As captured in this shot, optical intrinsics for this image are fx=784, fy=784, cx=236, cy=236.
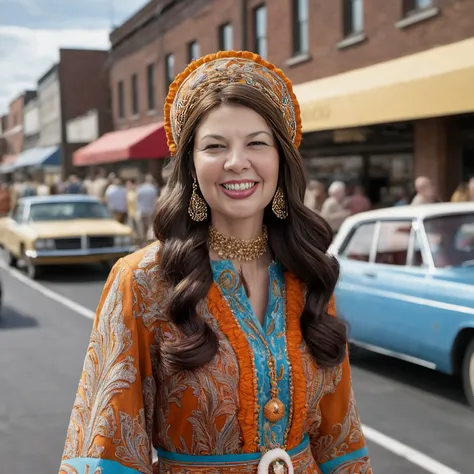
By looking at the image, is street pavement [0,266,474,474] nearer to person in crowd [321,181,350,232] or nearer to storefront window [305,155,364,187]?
person in crowd [321,181,350,232]

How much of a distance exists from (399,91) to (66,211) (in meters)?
7.05

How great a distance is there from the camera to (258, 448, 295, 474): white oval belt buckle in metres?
1.94

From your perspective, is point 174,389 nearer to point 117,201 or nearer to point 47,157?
point 117,201

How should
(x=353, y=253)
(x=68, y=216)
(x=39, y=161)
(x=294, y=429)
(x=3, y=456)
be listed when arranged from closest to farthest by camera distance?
(x=294, y=429) → (x=3, y=456) → (x=353, y=253) → (x=68, y=216) → (x=39, y=161)

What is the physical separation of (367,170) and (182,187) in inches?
583

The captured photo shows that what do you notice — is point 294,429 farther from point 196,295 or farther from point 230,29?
point 230,29

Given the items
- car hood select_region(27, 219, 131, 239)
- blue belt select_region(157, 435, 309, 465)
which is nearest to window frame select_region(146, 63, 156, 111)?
car hood select_region(27, 219, 131, 239)

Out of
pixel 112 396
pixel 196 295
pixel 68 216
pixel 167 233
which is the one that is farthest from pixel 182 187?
pixel 68 216

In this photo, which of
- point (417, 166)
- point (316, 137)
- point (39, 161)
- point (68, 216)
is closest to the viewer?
point (417, 166)

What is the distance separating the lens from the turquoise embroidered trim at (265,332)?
77.7 inches

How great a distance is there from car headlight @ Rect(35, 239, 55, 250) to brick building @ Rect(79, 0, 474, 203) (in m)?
5.65

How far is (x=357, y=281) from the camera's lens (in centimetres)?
741

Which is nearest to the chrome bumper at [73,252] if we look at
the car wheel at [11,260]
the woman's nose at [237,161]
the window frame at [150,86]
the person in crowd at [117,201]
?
the car wheel at [11,260]

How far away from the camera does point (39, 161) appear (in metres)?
47.7
